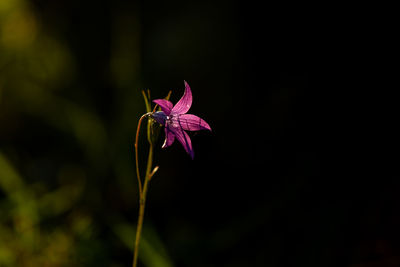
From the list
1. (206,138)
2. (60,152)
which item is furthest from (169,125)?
(60,152)

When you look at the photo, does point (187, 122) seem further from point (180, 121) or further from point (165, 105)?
point (165, 105)

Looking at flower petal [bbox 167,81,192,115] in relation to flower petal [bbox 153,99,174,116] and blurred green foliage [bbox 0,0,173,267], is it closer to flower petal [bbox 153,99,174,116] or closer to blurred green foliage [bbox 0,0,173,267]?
flower petal [bbox 153,99,174,116]

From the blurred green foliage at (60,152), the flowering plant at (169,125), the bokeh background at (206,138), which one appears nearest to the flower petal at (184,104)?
the flowering plant at (169,125)

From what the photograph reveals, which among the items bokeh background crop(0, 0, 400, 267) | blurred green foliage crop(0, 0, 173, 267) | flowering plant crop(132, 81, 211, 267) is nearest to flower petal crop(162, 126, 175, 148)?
flowering plant crop(132, 81, 211, 267)

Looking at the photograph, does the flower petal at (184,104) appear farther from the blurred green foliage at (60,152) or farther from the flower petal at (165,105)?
the blurred green foliage at (60,152)

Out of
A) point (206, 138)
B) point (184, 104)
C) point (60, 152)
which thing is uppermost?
point (184, 104)
